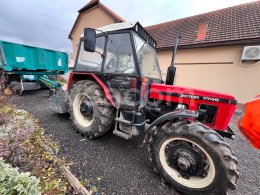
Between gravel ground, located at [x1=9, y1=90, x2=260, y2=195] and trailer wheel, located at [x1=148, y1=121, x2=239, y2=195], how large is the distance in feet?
0.88

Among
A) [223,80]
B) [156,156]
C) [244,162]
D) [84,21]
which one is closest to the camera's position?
[156,156]

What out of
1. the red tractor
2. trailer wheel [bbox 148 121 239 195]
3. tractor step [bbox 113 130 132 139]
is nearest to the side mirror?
the red tractor

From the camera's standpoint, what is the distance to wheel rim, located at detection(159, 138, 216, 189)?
1.54m

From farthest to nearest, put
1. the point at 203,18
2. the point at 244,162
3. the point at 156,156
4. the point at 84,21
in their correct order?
the point at 84,21, the point at 203,18, the point at 244,162, the point at 156,156

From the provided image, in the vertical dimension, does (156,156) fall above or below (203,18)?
below

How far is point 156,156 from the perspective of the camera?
6.00 ft

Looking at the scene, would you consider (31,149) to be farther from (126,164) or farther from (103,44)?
(103,44)

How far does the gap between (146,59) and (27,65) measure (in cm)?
604

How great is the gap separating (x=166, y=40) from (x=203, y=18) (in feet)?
9.58

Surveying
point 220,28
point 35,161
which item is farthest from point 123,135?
point 220,28

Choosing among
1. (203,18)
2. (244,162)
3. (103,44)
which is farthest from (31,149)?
(203,18)

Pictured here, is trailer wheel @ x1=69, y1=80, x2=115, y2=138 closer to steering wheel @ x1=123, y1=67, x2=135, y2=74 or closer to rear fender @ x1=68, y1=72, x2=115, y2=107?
rear fender @ x1=68, y1=72, x2=115, y2=107

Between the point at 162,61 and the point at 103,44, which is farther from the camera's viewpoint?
the point at 162,61

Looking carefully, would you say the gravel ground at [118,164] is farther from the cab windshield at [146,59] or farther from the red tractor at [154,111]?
the cab windshield at [146,59]
